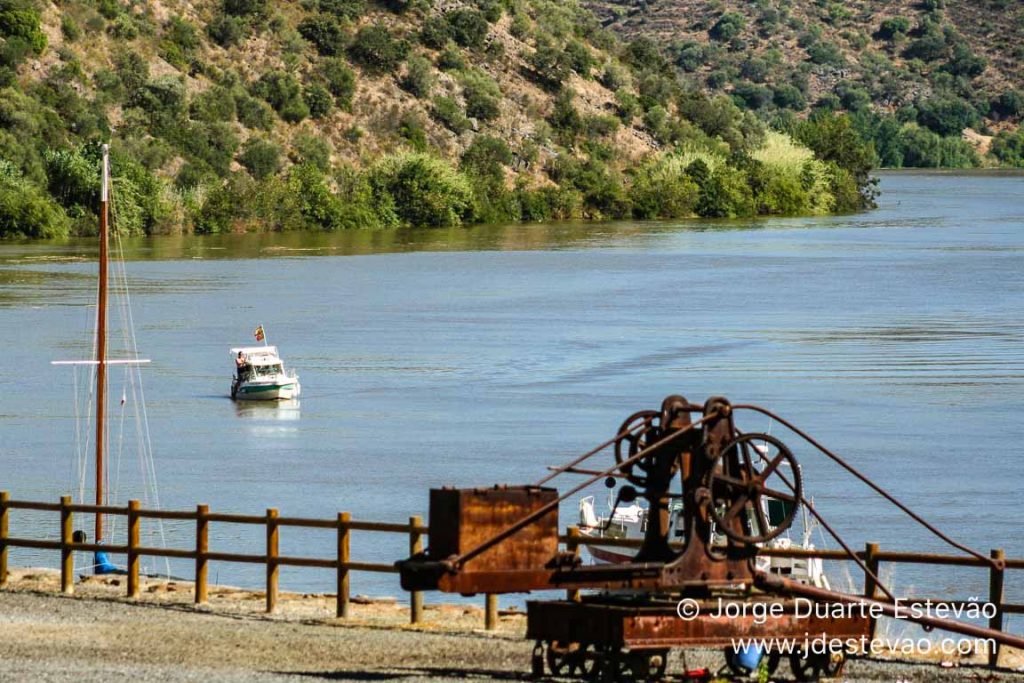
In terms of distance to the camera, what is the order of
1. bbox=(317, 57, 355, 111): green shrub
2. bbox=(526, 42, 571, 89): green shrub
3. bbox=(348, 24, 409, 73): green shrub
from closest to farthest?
1. bbox=(317, 57, 355, 111): green shrub
2. bbox=(348, 24, 409, 73): green shrub
3. bbox=(526, 42, 571, 89): green shrub

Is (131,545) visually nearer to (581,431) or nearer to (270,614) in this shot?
(270,614)

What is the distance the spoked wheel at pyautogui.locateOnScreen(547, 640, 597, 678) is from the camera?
52.1 feet

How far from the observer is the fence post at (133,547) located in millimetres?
19953

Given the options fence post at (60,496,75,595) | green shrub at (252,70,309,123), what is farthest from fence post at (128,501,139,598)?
green shrub at (252,70,309,123)

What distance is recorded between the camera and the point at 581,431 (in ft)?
137

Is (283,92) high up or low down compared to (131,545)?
up

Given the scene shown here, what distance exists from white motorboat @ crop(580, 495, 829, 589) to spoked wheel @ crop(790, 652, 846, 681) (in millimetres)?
2540

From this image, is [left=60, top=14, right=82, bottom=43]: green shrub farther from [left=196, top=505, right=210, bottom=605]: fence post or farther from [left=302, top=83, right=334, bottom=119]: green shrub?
[left=196, top=505, right=210, bottom=605]: fence post

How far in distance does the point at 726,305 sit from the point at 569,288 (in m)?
9.47

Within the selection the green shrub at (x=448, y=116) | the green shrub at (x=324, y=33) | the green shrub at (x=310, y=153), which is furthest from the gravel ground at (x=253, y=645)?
the green shrub at (x=324, y=33)

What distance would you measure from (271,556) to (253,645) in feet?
5.18

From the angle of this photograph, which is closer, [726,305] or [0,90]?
[726,305]

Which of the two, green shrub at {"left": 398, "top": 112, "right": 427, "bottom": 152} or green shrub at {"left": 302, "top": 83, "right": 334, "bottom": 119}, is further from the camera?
green shrub at {"left": 398, "top": 112, "right": 427, "bottom": 152}

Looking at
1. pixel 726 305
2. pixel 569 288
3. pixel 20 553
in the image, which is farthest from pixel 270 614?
pixel 569 288
